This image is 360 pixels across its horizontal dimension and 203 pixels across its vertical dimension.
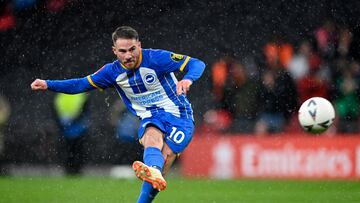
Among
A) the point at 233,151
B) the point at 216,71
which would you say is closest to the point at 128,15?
the point at 216,71

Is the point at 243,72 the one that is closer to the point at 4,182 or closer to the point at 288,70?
the point at 288,70

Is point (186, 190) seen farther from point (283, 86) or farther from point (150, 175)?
point (150, 175)

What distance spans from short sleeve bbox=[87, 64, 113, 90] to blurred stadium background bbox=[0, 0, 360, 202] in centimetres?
237

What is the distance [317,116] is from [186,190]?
11.0 feet

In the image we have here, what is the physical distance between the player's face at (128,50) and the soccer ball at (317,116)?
2.34 meters

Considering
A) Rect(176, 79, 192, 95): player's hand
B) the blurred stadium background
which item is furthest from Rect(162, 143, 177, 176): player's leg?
the blurred stadium background

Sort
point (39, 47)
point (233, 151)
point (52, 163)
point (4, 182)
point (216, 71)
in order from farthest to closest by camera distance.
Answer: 1. point (39, 47)
2. point (216, 71)
3. point (52, 163)
4. point (233, 151)
5. point (4, 182)

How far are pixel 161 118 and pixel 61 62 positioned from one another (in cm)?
972

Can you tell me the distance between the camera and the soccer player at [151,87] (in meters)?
7.62

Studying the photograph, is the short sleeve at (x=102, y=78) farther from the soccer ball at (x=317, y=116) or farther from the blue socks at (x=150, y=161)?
the soccer ball at (x=317, y=116)

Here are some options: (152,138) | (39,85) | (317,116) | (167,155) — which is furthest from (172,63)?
(317,116)

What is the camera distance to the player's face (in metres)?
7.51

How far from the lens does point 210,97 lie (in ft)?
53.0

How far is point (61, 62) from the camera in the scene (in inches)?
677
